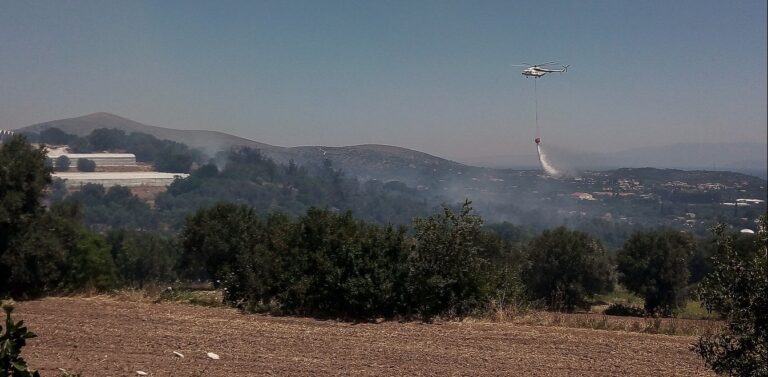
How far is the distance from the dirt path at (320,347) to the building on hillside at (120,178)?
126 metres

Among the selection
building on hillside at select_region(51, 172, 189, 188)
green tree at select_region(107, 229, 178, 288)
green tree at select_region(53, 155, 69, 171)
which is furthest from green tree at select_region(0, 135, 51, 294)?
green tree at select_region(53, 155, 69, 171)

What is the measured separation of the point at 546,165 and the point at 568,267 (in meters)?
28.1

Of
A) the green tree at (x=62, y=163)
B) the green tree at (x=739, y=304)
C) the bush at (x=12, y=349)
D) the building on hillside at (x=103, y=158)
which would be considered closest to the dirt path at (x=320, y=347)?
the green tree at (x=739, y=304)

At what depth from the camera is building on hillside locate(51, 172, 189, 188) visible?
131 meters

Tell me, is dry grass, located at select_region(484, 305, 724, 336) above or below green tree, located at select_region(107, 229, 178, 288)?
above

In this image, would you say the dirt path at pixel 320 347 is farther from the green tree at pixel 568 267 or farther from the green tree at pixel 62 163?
the green tree at pixel 62 163

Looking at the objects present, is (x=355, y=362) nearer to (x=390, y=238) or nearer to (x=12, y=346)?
(x=390, y=238)

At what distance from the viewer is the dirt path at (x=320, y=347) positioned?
942 centimetres

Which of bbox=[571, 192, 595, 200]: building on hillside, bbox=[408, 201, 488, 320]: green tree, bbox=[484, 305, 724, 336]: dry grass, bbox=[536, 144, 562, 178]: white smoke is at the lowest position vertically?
bbox=[571, 192, 595, 200]: building on hillside

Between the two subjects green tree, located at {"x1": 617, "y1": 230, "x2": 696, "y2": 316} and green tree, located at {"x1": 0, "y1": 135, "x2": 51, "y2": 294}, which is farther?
green tree, located at {"x1": 617, "y1": 230, "x2": 696, "y2": 316}

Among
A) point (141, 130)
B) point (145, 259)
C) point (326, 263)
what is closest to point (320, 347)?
point (326, 263)

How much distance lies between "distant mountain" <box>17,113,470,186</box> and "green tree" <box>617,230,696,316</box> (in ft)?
223

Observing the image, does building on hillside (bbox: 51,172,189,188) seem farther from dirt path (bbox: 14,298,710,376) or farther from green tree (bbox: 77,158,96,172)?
dirt path (bbox: 14,298,710,376)

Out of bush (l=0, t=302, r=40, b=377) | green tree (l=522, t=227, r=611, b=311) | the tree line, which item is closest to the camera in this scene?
bush (l=0, t=302, r=40, b=377)
